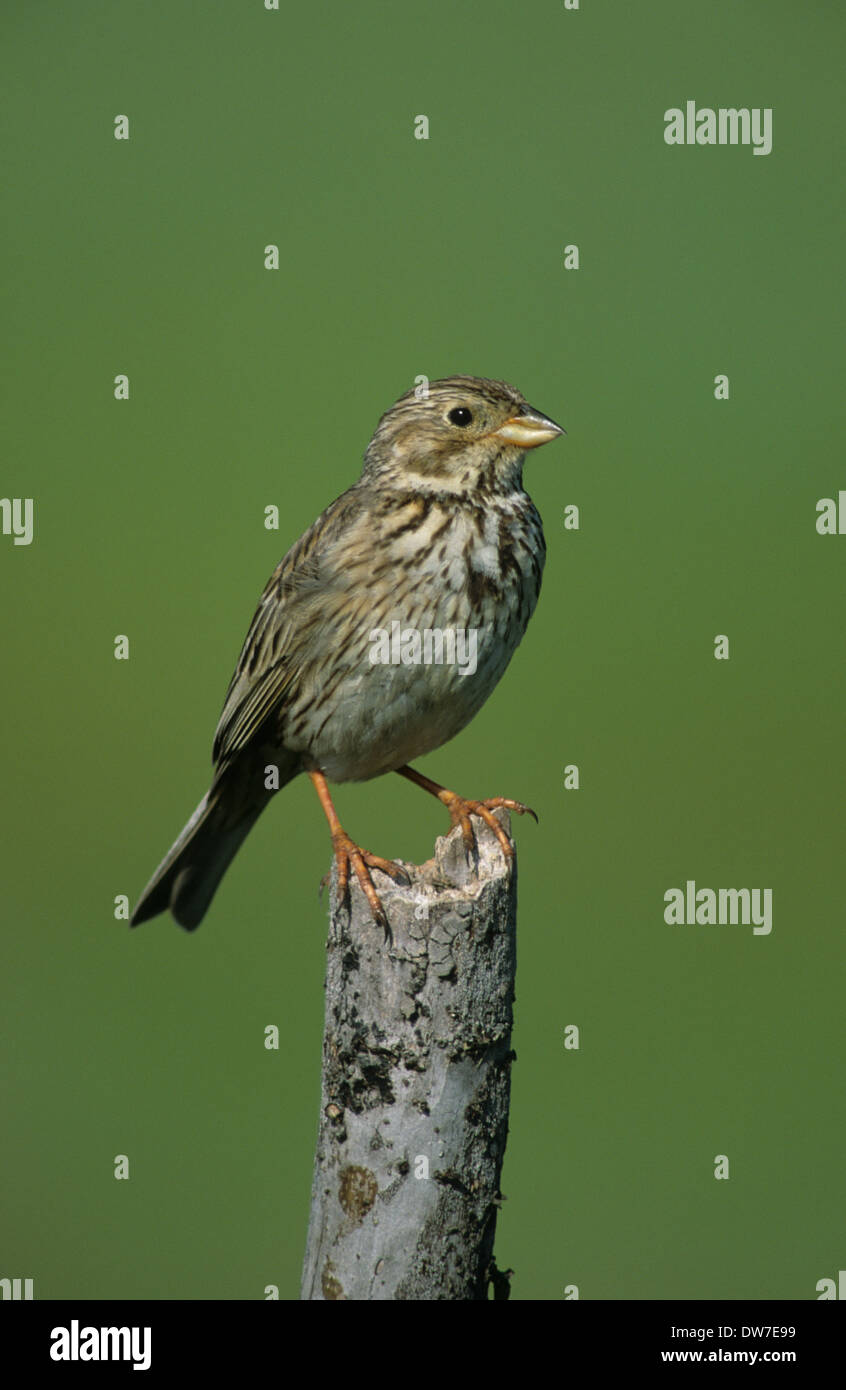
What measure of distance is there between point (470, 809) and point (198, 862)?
5.10ft

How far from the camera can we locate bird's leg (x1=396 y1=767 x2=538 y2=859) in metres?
5.05

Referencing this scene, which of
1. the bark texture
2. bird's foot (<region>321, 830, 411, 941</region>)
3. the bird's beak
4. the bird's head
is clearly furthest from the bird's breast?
the bark texture

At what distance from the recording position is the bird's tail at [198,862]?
6.49 meters

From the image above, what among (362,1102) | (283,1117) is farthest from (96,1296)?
(362,1102)

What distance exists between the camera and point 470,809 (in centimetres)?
561

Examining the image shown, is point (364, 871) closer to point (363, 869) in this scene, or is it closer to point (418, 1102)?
point (363, 869)

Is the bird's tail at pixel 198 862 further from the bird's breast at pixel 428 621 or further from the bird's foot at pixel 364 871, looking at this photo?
the bird's foot at pixel 364 871

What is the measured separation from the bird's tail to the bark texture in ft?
6.22

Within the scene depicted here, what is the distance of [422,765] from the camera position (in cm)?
1159

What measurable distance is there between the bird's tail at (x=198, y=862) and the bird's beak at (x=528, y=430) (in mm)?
1856

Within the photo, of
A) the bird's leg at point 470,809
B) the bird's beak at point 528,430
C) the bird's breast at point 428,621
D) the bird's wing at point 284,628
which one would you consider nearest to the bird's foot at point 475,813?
the bird's leg at point 470,809

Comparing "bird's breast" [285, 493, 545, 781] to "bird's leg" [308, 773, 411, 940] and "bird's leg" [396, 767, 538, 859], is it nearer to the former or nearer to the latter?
"bird's leg" [396, 767, 538, 859]

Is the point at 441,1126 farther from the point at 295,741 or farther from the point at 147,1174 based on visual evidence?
the point at 147,1174

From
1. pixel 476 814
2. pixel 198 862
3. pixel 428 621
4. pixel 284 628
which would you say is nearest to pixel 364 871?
pixel 476 814
